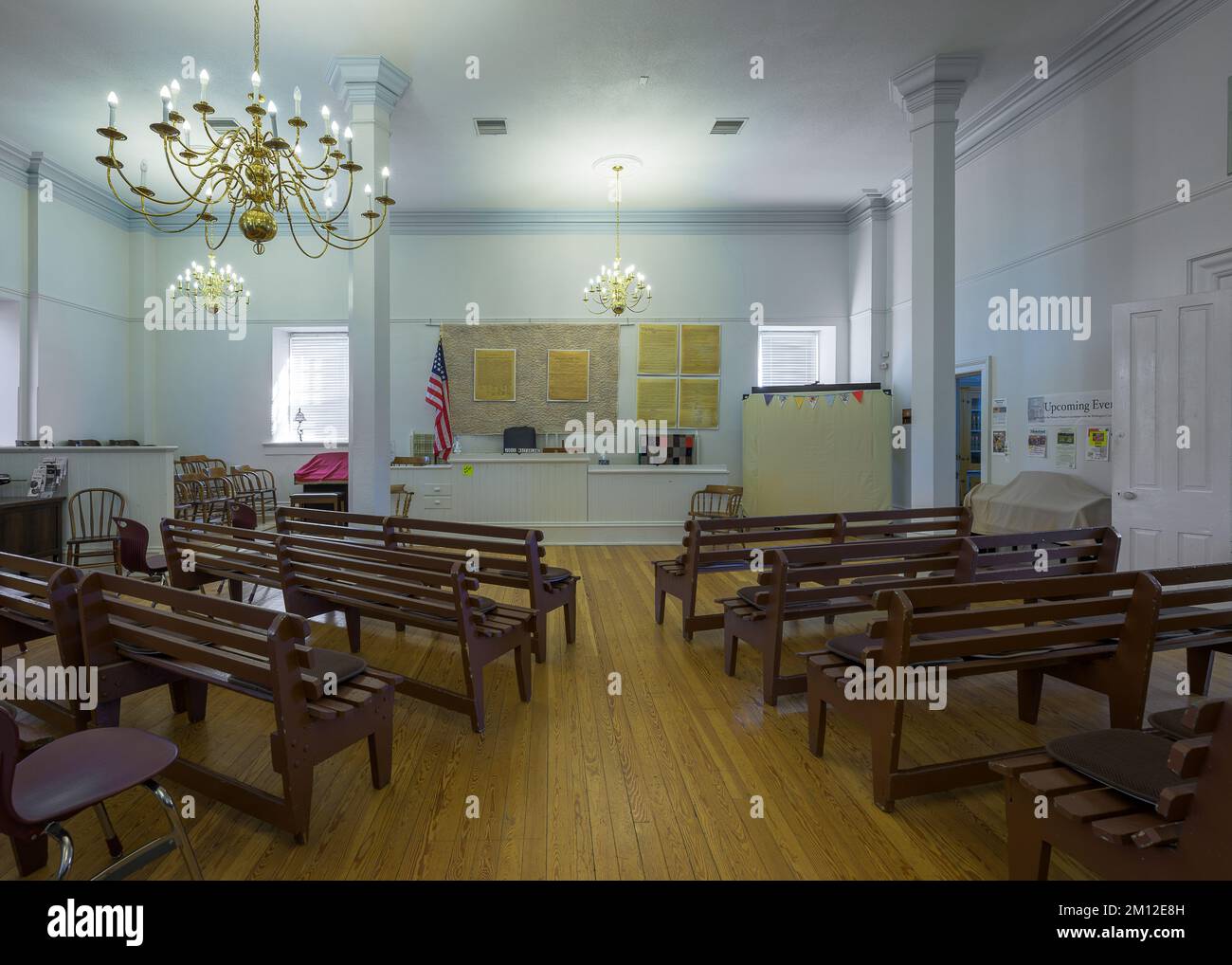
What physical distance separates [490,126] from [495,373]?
3.23 metres

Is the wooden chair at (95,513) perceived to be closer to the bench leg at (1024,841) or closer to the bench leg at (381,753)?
the bench leg at (381,753)

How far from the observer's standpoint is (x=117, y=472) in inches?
248

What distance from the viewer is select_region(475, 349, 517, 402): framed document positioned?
29.3 ft

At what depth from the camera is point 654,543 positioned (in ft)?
25.9

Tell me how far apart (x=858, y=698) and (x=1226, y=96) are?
4543 millimetres

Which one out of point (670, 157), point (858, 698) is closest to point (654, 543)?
point (670, 157)

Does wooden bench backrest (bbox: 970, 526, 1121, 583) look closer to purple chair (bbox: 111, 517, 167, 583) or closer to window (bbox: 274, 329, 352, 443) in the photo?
purple chair (bbox: 111, 517, 167, 583)

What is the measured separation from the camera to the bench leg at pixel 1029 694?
112 inches

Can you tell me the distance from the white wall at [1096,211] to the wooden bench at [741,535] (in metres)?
1.91

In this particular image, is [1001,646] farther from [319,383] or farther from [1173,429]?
[319,383]

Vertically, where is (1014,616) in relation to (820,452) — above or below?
below

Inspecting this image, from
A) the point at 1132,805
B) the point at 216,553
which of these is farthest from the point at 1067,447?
the point at 216,553

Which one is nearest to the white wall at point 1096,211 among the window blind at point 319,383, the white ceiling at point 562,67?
the white ceiling at point 562,67
